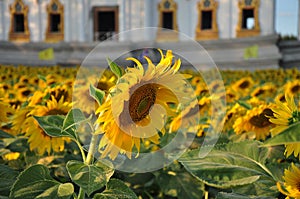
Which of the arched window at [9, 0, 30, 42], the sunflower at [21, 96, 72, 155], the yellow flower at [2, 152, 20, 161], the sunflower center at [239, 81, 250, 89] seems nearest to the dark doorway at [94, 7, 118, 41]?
the arched window at [9, 0, 30, 42]

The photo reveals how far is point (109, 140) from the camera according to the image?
A: 810mm

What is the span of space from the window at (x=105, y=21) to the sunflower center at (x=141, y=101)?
15.4 m

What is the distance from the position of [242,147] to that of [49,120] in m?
0.33

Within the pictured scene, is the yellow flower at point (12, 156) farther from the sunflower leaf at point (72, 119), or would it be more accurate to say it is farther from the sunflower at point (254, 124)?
the sunflower leaf at point (72, 119)

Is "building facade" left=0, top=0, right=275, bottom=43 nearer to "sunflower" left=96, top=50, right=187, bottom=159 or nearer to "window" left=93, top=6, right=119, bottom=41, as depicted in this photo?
"window" left=93, top=6, right=119, bottom=41

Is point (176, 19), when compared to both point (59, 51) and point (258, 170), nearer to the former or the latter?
point (59, 51)

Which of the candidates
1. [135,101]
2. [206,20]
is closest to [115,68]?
[135,101]

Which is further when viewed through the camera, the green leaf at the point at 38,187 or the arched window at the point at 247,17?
the arched window at the point at 247,17

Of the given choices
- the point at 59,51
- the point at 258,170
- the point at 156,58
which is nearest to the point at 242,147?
the point at 258,170

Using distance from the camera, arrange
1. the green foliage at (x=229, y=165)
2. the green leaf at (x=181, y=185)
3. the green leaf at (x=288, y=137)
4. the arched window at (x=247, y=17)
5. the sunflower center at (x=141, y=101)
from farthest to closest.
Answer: the arched window at (x=247, y=17), the green leaf at (x=181, y=185), the sunflower center at (x=141, y=101), the green foliage at (x=229, y=165), the green leaf at (x=288, y=137)

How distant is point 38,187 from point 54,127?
11 cm

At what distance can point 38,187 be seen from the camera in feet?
2.73

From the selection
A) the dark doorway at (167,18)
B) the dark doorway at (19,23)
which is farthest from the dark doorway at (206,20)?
the dark doorway at (19,23)

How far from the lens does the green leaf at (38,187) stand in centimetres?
81
